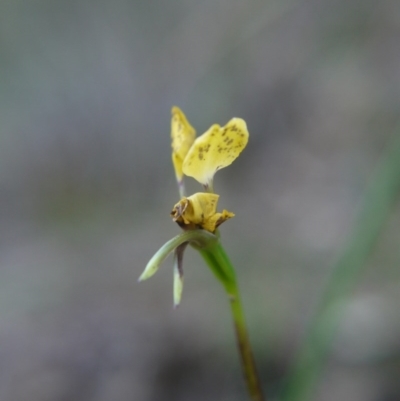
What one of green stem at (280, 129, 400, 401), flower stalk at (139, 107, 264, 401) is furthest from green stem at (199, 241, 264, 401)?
green stem at (280, 129, 400, 401)

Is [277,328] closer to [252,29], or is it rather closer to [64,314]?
[64,314]

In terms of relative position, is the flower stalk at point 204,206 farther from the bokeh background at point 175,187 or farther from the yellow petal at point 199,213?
the bokeh background at point 175,187

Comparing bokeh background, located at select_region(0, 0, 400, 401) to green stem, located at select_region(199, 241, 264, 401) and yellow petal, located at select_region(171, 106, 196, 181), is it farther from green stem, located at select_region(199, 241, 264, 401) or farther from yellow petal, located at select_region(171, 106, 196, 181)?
yellow petal, located at select_region(171, 106, 196, 181)

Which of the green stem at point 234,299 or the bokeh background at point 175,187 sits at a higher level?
the bokeh background at point 175,187

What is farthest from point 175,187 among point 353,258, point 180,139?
point 180,139

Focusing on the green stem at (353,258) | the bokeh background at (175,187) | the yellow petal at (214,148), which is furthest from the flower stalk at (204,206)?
the bokeh background at (175,187)

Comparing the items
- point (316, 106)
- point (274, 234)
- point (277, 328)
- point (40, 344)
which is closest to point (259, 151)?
point (316, 106)
